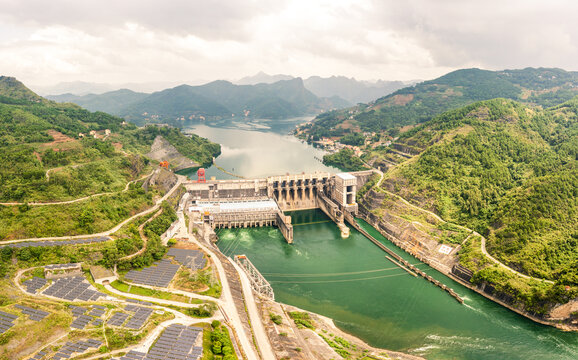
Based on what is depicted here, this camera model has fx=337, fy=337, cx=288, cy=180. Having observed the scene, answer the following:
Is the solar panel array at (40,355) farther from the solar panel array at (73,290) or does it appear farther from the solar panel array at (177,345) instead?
the solar panel array at (73,290)

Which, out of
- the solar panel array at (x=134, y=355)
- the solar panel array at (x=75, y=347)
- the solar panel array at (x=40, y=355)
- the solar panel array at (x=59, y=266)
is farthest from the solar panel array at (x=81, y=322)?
the solar panel array at (x=59, y=266)

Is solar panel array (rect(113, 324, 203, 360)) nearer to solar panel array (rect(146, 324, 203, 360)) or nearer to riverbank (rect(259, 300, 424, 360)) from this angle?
solar panel array (rect(146, 324, 203, 360))

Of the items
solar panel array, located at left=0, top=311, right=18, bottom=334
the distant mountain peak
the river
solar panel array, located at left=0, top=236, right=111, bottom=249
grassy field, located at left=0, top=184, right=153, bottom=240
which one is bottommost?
the river

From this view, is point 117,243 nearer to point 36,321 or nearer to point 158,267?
point 158,267

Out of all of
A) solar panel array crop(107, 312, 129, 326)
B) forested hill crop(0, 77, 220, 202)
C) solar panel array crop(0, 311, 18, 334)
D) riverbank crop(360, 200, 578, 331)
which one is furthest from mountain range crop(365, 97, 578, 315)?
forested hill crop(0, 77, 220, 202)

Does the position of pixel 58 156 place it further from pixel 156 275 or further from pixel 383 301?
pixel 383 301
